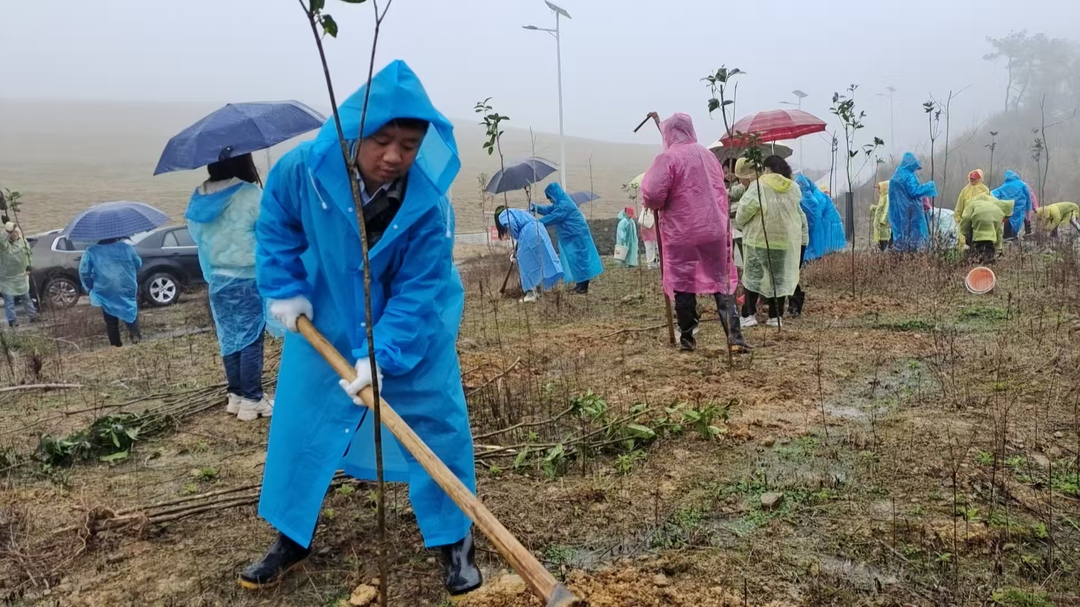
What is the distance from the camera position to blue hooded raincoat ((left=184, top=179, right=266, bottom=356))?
373cm

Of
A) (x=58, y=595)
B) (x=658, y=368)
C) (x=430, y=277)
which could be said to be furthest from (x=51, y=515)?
(x=658, y=368)

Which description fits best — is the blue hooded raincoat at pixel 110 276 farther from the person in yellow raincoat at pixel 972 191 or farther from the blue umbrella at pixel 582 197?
the person in yellow raincoat at pixel 972 191

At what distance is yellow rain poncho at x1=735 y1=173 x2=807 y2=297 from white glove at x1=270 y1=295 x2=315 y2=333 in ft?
12.9

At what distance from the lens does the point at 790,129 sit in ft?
21.0

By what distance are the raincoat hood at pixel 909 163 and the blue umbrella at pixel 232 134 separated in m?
7.65

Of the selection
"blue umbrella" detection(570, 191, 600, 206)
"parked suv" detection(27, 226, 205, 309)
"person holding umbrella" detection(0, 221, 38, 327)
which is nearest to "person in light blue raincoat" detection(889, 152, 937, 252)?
"blue umbrella" detection(570, 191, 600, 206)

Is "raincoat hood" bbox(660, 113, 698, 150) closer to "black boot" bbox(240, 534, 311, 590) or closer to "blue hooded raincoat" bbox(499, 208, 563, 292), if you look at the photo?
"black boot" bbox(240, 534, 311, 590)

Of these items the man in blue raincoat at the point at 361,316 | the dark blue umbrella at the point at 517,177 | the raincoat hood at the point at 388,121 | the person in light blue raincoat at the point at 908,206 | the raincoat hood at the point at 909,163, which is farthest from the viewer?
the person in light blue raincoat at the point at 908,206

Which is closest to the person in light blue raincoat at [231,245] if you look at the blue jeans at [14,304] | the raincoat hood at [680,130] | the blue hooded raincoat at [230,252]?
the blue hooded raincoat at [230,252]

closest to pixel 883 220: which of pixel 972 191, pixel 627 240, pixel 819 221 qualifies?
pixel 972 191

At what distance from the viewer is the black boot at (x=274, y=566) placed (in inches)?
81.9

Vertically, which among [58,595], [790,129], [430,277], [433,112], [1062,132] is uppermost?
[1062,132]

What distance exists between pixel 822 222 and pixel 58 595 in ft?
26.4

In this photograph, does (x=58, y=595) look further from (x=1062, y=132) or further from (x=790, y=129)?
(x=1062, y=132)
